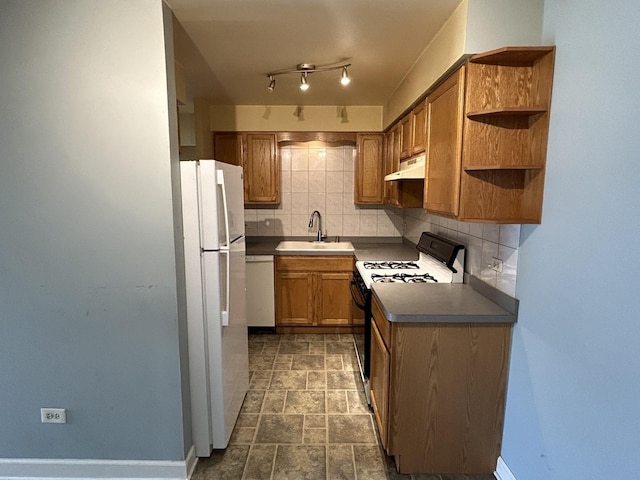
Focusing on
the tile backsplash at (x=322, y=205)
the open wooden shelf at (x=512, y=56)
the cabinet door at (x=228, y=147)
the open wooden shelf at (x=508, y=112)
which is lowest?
the tile backsplash at (x=322, y=205)

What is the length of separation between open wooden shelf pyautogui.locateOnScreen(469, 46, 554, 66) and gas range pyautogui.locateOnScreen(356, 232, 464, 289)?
116 cm

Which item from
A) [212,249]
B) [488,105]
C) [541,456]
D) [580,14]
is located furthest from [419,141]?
[541,456]

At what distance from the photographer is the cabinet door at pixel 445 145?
1721 millimetres

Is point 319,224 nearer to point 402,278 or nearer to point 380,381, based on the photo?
point 402,278

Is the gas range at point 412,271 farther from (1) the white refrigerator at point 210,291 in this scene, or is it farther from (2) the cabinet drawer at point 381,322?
(1) the white refrigerator at point 210,291

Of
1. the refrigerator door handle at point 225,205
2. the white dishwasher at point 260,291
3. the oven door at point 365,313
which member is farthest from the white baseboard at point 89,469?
the white dishwasher at point 260,291

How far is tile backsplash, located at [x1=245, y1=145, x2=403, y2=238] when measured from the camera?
4.15 m

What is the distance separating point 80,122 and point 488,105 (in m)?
1.93

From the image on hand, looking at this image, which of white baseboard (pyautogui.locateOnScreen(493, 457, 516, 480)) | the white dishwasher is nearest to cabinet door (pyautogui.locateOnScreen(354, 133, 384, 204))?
the white dishwasher

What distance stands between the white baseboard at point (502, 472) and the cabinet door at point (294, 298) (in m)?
2.18

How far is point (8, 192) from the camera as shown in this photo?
1699 mm

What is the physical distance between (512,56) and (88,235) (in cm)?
215

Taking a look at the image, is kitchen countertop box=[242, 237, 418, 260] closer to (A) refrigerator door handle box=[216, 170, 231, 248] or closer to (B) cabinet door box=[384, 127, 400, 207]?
(B) cabinet door box=[384, 127, 400, 207]

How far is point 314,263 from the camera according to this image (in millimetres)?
3660
